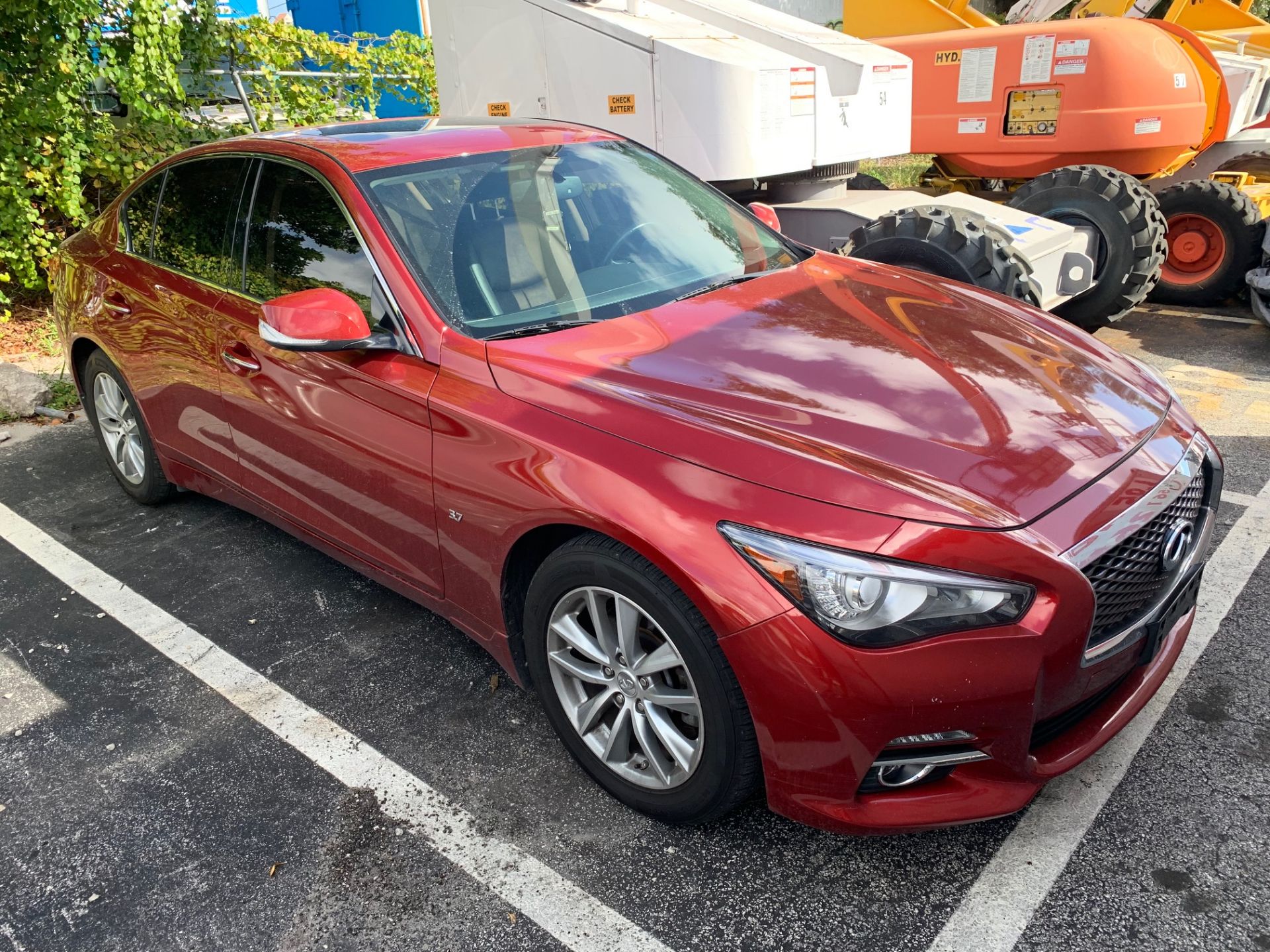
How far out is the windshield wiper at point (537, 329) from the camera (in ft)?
8.86

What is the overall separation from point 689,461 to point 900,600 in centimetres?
55

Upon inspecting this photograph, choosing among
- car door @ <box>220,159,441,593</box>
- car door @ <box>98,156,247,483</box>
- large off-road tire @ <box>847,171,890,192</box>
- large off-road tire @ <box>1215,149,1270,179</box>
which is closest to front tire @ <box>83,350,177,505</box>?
car door @ <box>98,156,247,483</box>

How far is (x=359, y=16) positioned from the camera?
1402 centimetres

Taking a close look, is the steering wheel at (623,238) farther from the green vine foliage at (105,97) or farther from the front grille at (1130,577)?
the green vine foliage at (105,97)

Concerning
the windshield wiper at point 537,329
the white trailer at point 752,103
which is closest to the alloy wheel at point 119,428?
the windshield wiper at point 537,329

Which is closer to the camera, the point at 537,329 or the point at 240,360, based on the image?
the point at 537,329

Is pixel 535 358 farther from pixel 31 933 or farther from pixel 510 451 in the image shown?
pixel 31 933

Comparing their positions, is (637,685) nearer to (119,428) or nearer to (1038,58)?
(119,428)

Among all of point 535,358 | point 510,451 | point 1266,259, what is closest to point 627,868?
point 510,451

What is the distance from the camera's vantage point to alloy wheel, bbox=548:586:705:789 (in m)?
2.26

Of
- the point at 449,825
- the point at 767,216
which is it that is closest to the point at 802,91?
the point at 767,216

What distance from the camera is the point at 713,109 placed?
16.9ft

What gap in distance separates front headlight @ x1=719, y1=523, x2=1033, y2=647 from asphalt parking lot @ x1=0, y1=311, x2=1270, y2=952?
711 millimetres

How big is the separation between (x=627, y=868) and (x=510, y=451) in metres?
1.06
